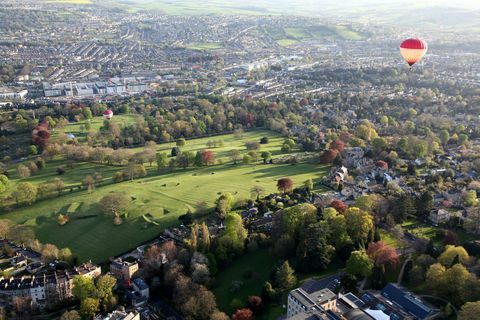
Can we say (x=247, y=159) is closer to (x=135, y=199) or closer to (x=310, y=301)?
(x=135, y=199)

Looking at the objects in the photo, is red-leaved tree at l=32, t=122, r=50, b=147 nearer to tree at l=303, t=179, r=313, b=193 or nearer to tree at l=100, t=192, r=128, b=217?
tree at l=100, t=192, r=128, b=217

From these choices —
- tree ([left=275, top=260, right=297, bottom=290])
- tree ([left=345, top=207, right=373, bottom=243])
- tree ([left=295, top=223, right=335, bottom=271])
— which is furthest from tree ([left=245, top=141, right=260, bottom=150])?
tree ([left=275, top=260, right=297, bottom=290])

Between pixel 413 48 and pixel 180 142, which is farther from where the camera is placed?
pixel 180 142

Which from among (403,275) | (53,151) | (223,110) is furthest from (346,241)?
(223,110)

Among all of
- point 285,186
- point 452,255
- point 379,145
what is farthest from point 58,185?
point 452,255

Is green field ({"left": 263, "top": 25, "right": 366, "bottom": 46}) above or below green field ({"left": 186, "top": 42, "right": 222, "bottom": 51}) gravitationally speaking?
above

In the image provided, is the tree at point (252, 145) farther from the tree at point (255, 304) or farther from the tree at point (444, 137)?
the tree at point (255, 304)
